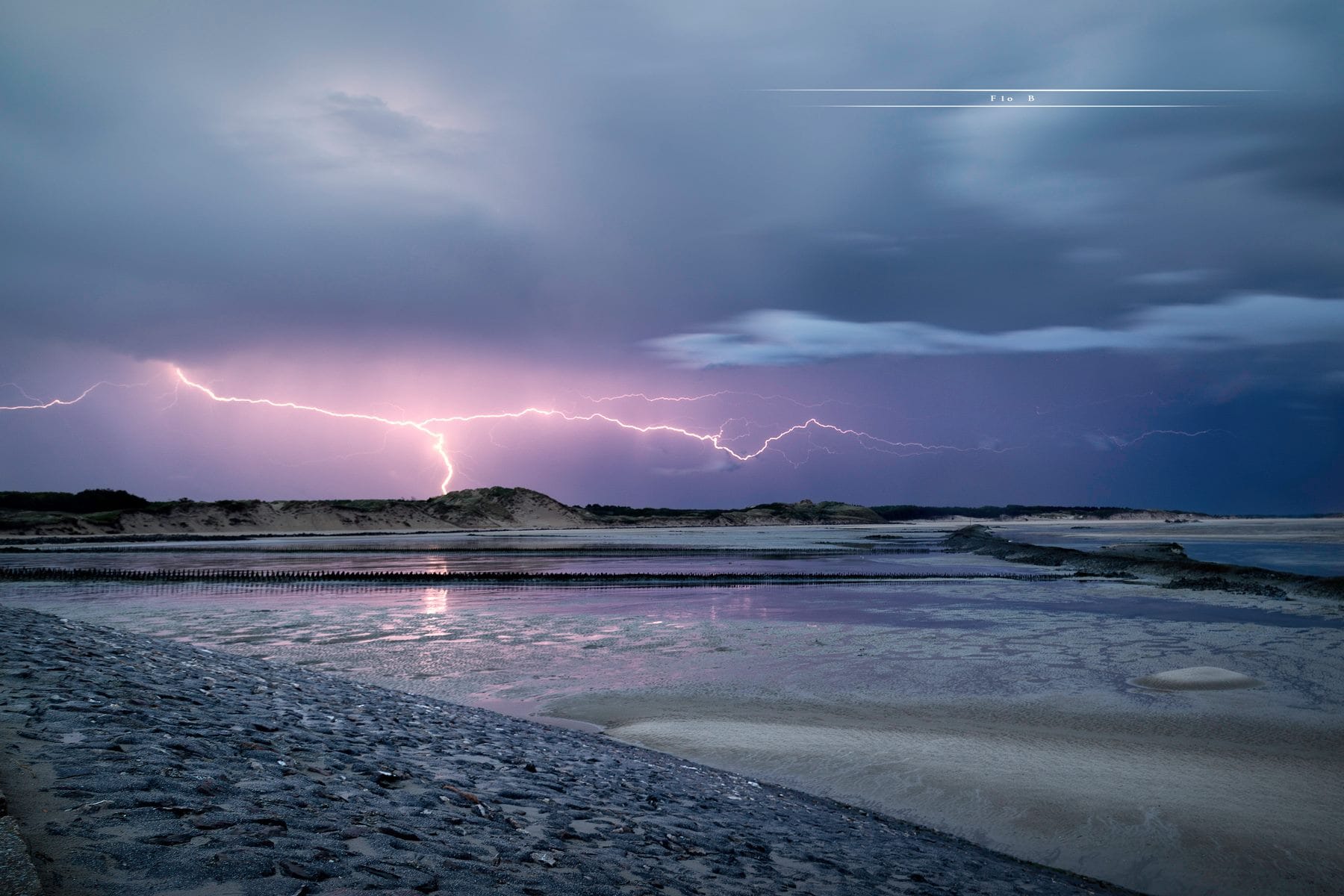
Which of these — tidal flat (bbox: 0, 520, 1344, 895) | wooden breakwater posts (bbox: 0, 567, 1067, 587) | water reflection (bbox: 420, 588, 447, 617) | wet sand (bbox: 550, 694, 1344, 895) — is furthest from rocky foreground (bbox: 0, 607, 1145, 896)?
wooden breakwater posts (bbox: 0, 567, 1067, 587)

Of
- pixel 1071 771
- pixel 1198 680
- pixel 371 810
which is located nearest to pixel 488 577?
pixel 1198 680

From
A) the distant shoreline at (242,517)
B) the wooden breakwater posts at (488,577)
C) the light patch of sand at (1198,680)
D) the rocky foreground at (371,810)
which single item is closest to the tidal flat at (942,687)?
the light patch of sand at (1198,680)

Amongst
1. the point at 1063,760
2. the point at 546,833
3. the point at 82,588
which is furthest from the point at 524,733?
the point at 82,588

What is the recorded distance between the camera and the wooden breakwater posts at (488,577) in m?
37.8

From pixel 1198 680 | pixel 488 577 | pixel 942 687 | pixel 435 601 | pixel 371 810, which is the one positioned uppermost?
pixel 371 810

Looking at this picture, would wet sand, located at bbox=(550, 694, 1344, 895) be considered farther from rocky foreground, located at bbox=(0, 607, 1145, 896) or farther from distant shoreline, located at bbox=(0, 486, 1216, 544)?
distant shoreline, located at bbox=(0, 486, 1216, 544)

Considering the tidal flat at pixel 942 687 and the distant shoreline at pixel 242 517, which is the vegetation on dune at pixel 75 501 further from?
the tidal flat at pixel 942 687

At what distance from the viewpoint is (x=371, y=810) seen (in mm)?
5797

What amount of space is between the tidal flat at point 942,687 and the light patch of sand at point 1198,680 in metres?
0.22

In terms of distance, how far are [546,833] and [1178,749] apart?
30.7 feet

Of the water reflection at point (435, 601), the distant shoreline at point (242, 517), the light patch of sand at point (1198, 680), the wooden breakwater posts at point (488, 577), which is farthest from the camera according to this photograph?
the distant shoreline at point (242, 517)

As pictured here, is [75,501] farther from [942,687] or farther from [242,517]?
[942,687]

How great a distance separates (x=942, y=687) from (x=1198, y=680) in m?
4.86

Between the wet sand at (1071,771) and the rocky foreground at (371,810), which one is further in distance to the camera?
the wet sand at (1071,771)
